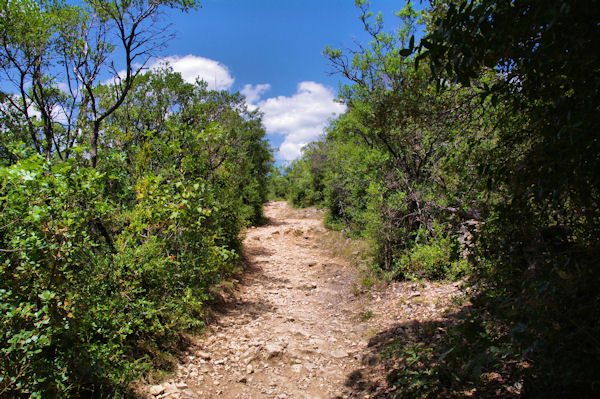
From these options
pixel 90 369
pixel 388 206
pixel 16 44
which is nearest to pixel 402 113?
pixel 388 206

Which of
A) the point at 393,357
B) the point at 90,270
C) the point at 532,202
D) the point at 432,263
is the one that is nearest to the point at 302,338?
the point at 393,357

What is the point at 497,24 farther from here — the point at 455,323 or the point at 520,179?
the point at 455,323

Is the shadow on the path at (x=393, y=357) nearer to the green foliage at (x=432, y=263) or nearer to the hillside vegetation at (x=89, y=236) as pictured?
the green foliage at (x=432, y=263)

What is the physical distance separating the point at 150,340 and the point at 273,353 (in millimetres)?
1731

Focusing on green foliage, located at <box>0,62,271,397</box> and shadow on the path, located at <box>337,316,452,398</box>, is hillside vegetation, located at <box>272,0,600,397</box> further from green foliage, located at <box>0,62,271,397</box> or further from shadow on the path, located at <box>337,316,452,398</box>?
green foliage, located at <box>0,62,271,397</box>

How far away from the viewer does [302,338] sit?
17.5ft

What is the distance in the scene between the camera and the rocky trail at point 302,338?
405 centimetres

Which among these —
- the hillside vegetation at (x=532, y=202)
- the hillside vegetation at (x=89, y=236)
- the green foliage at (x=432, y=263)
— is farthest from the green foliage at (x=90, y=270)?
the green foliage at (x=432, y=263)

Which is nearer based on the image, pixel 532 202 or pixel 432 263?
pixel 532 202

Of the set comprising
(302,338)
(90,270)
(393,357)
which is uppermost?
(90,270)

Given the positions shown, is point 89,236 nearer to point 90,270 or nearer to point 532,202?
point 90,270

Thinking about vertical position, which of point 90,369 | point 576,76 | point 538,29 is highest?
point 538,29

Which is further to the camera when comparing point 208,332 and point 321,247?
point 321,247

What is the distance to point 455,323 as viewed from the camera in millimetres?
4273
